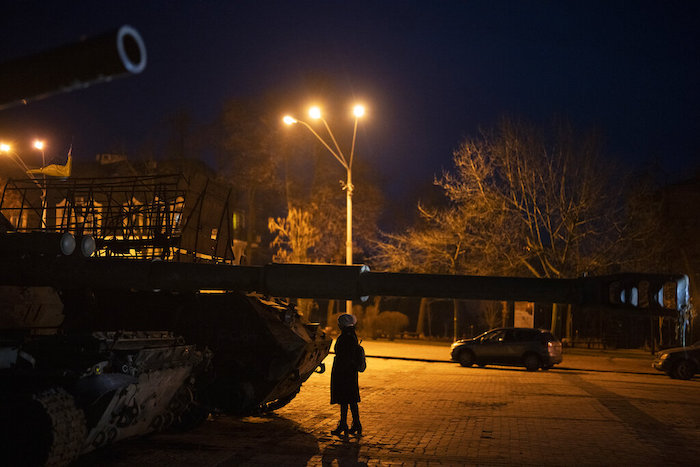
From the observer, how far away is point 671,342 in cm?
3025

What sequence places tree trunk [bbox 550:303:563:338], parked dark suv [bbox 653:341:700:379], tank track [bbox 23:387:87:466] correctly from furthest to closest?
tree trunk [bbox 550:303:563:338] → parked dark suv [bbox 653:341:700:379] → tank track [bbox 23:387:87:466]

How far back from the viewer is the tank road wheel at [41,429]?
5.75m

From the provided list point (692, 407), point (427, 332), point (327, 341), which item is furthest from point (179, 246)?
point (427, 332)

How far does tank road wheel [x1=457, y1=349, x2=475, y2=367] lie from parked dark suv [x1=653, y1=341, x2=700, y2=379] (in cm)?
572

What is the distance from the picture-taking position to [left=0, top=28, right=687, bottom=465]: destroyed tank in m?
5.93

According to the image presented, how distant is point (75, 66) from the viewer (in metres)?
2.48

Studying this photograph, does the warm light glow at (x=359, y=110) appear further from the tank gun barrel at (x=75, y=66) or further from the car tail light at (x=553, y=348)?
the tank gun barrel at (x=75, y=66)

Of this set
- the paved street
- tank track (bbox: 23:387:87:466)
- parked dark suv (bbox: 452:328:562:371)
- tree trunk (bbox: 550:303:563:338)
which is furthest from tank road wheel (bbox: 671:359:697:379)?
tank track (bbox: 23:387:87:466)

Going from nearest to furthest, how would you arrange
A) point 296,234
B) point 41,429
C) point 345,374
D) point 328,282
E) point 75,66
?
point 75,66
point 41,429
point 328,282
point 345,374
point 296,234

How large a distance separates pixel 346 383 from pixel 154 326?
2786mm

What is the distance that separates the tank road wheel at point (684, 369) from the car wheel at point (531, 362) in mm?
3900

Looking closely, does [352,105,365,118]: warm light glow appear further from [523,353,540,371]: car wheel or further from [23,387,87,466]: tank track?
[23,387,87,466]: tank track

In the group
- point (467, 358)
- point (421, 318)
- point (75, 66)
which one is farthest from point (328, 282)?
point (421, 318)

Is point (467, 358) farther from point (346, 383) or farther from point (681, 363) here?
point (346, 383)
